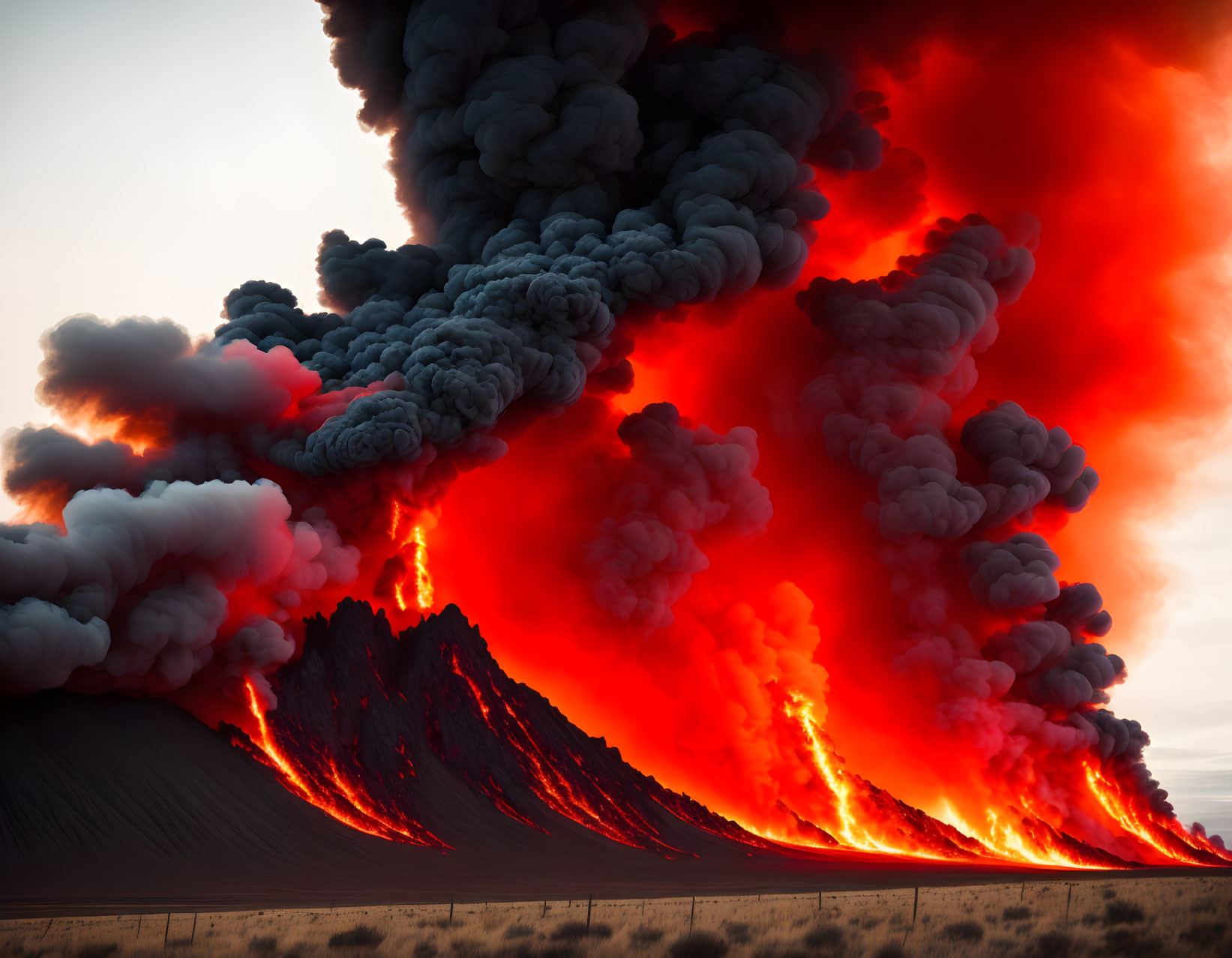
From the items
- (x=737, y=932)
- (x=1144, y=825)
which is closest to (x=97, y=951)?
(x=737, y=932)

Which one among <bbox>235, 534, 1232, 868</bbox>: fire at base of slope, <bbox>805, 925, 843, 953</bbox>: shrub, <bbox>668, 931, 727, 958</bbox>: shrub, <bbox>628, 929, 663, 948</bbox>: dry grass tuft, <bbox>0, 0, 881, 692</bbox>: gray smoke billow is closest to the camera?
<bbox>668, 931, 727, 958</bbox>: shrub

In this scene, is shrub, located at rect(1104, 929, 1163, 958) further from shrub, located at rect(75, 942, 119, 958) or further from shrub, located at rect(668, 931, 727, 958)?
shrub, located at rect(75, 942, 119, 958)

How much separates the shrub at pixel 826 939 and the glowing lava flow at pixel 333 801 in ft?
89.0

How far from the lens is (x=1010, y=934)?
22.4 m

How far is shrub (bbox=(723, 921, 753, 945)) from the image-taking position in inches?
832

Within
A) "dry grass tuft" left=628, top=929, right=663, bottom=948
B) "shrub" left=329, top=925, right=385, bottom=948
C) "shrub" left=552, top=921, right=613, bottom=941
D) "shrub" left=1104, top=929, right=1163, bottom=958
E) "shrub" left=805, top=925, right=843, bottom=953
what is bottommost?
"shrub" left=329, top=925, right=385, bottom=948

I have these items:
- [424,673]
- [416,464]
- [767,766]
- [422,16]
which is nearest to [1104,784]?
[767,766]

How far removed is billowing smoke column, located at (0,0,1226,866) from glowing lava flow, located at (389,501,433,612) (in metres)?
0.26

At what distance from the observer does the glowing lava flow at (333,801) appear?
150ft

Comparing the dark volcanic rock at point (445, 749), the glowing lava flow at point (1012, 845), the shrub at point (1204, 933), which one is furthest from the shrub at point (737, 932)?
the glowing lava flow at point (1012, 845)

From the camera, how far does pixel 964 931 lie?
74.8ft

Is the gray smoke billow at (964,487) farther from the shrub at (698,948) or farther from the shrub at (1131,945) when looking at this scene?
the shrub at (698,948)

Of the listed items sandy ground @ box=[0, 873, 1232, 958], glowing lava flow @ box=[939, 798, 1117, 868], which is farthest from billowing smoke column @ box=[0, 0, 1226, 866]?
sandy ground @ box=[0, 873, 1232, 958]

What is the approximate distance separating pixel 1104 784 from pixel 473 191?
53.7m
